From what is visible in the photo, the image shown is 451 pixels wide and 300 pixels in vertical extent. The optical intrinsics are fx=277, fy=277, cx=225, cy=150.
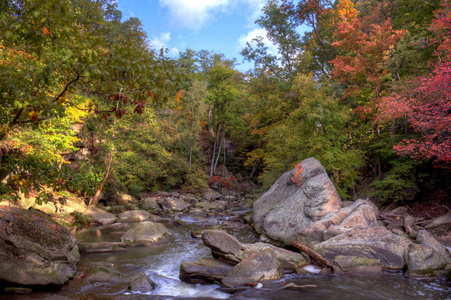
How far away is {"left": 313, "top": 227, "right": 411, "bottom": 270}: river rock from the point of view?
7.29 m

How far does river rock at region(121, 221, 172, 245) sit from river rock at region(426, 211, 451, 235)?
32.3 ft

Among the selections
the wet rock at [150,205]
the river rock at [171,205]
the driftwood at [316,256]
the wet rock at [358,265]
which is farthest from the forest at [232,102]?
the driftwood at [316,256]

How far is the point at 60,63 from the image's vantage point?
3.13 metres

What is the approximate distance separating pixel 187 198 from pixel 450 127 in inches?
687

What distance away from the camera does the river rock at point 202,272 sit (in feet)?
21.8

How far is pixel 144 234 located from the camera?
10117 millimetres

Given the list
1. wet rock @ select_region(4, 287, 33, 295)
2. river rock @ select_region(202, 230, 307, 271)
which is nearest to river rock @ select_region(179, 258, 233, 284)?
river rock @ select_region(202, 230, 307, 271)

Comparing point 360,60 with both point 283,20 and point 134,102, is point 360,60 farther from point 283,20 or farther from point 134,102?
point 134,102

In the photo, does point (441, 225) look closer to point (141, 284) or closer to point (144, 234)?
point (141, 284)

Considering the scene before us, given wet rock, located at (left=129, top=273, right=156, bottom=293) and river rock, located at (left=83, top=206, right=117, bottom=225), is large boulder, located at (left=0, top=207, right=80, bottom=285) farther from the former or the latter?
river rock, located at (left=83, top=206, right=117, bottom=225)

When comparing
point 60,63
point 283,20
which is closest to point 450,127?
point 60,63

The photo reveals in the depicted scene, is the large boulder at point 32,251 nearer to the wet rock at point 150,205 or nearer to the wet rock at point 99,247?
the wet rock at point 99,247

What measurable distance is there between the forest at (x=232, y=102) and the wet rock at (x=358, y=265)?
4.46 m

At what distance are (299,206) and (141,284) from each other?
245 inches
